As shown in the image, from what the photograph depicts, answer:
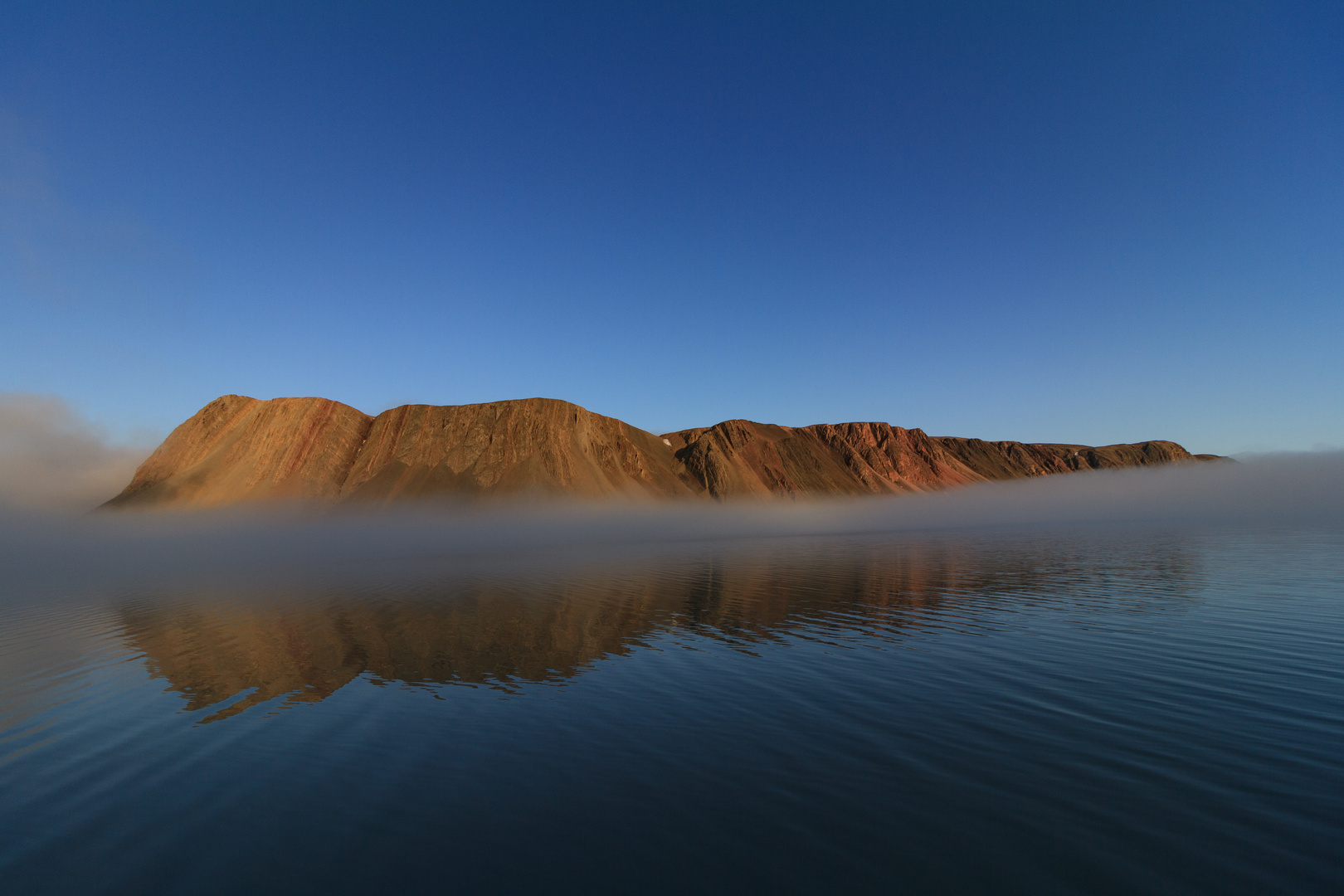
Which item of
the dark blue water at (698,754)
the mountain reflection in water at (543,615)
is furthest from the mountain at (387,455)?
the dark blue water at (698,754)

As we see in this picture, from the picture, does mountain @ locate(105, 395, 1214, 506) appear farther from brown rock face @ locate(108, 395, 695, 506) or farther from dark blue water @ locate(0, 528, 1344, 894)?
dark blue water @ locate(0, 528, 1344, 894)

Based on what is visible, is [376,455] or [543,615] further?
[376,455]

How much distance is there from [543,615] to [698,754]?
2041cm

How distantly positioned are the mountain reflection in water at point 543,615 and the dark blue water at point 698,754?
345 mm

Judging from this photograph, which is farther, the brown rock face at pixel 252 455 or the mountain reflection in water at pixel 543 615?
the brown rock face at pixel 252 455

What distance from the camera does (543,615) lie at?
101 ft

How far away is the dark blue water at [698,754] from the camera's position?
25.9 ft

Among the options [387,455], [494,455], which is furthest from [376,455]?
[494,455]

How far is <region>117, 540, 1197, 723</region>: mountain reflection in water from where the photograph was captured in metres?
19.8

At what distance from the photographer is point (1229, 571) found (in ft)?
125

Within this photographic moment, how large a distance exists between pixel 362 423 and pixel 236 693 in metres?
143

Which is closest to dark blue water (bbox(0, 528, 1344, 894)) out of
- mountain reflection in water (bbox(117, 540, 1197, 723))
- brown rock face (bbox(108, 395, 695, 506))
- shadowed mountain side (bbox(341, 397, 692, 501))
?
mountain reflection in water (bbox(117, 540, 1197, 723))

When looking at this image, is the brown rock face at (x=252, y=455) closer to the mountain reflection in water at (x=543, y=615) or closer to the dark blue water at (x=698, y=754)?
the mountain reflection in water at (x=543, y=615)

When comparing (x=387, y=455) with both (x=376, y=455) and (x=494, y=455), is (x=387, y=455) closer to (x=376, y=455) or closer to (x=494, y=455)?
(x=376, y=455)
